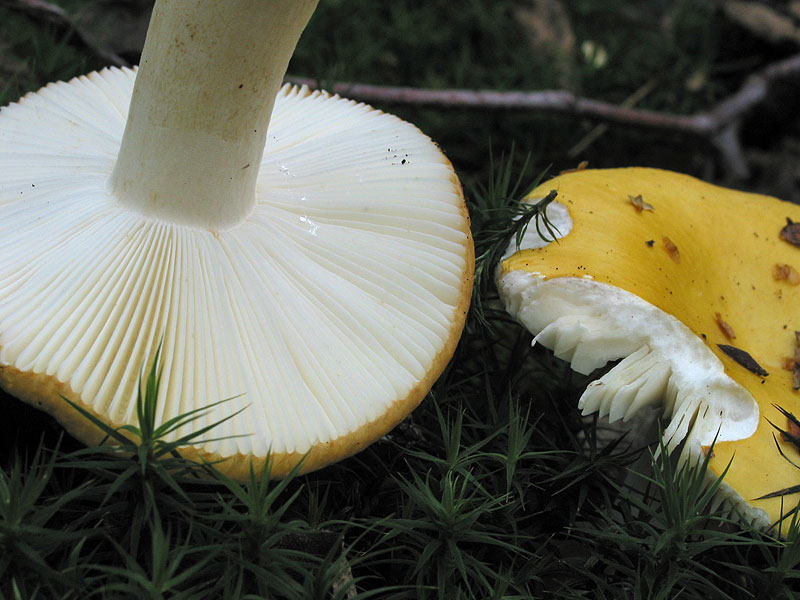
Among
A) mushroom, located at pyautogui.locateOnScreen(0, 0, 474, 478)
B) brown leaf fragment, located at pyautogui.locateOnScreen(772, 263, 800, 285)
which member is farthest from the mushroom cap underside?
brown leaf fragment, located at pyautogui.locateOnScreen(772, 263, 800, 285)

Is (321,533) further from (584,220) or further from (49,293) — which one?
(584,220)

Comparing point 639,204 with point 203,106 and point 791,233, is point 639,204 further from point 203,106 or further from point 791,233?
→ point 203,106

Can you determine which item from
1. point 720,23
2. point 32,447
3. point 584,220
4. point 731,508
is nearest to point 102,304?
point 32,447

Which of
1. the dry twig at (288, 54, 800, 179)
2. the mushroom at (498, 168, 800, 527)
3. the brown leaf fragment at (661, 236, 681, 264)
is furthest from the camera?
the dry twig at (288, 54, 800, 179)

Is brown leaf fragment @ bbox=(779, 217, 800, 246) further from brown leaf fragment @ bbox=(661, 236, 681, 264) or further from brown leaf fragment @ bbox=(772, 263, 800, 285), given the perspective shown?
brown leaf fragment @ bbox=(661, 236, 681, 264)

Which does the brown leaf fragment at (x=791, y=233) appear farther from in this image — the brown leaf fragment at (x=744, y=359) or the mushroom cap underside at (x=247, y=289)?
the mushroom cap underside at (x=247, y=289)

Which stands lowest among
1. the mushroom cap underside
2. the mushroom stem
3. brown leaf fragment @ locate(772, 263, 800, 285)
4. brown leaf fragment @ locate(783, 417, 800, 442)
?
brown leaf fragment @ locate(783, 417, 800, 442)
